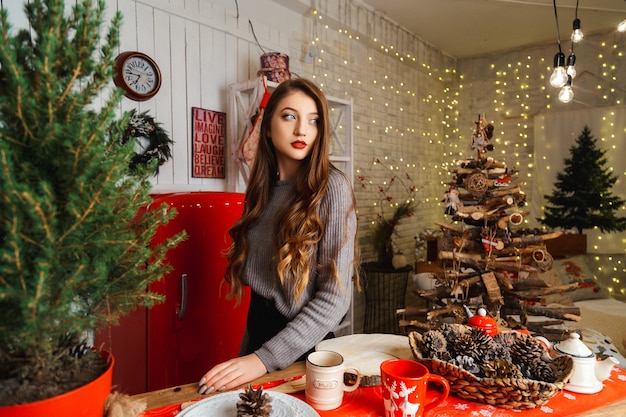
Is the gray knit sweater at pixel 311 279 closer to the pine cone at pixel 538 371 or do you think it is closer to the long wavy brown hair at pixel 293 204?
the long wavy brown hair at pixel 293 204

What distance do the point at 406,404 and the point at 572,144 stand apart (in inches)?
221

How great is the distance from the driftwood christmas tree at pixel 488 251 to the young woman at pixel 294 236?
1.29 m

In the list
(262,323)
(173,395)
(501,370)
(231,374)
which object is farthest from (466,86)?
(173,395)

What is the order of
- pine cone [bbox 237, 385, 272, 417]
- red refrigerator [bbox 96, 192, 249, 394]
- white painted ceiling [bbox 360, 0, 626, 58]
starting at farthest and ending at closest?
white painted ceiling [bbox 360, 0, 626, 58]
red refrigerator [bbox 96, 192, 249, 394]
pine cone [bbox 237, 385, 272, 417]

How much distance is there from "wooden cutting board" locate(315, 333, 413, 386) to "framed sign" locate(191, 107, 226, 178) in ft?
6.57

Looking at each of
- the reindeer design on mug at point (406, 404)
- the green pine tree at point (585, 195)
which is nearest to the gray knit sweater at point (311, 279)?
the reindeer design on mug at point (406, 404)

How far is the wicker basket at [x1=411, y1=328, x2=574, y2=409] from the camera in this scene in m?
0.98

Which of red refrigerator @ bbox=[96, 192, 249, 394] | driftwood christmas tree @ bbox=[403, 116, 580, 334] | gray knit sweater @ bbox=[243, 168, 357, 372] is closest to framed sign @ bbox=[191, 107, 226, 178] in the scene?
red refrigerator @ bbox=[96, 192, 249, 394]

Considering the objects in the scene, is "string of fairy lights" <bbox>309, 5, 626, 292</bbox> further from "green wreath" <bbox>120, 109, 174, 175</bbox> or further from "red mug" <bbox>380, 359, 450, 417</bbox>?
"red mug" <bbox>380, 359, 450, 417</bbox>

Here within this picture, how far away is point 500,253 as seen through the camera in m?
2.73

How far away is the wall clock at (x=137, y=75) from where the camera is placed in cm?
255

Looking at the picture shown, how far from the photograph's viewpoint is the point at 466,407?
40.9 inches

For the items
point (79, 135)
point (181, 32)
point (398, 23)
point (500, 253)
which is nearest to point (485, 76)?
point (398, 23)

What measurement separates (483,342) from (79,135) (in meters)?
1.06
